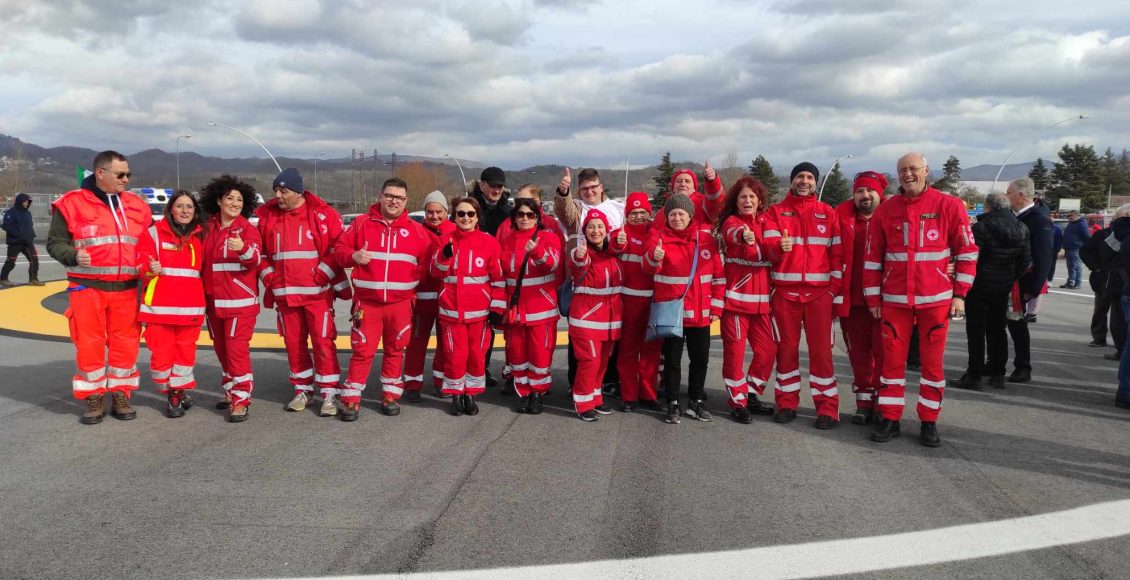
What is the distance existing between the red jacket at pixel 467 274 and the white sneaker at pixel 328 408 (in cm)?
114

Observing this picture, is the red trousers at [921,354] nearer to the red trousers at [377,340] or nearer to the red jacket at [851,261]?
the red jacket at [851,261]

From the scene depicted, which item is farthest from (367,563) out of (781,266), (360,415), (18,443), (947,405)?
(947,405)

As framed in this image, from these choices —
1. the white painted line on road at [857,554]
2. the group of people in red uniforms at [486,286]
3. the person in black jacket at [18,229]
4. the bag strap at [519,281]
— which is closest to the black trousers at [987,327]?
the group of people in red uniforms at [486,286]

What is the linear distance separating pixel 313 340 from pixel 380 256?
91 centimetres

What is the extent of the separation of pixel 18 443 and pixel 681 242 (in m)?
4.89

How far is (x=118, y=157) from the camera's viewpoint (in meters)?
5.77

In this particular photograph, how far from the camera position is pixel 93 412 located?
18.4 feet

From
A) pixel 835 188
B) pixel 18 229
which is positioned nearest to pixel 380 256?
pixel 18 229

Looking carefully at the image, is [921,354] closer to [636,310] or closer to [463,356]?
[636,310]

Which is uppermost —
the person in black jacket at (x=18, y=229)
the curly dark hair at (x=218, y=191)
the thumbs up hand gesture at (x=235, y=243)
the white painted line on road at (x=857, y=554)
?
the curly dark hair at (x=218, y=191)

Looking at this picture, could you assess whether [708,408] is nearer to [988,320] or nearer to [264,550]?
[988,320]

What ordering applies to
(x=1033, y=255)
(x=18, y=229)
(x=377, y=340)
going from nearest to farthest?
(x=377, y=340), (x=1033, y=255), (x=18, y=229)

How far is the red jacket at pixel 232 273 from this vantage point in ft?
19.1

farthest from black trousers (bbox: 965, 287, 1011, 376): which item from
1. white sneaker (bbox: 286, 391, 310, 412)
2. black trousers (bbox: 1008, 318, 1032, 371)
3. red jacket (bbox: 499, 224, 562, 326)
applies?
white sneaker (bbox: 286, 391, 310, 412)
